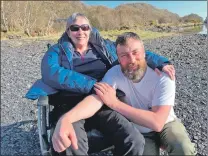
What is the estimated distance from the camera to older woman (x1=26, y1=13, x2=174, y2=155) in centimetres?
265

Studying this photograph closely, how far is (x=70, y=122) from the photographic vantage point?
2.66 metres

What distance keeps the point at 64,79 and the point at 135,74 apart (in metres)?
0.75

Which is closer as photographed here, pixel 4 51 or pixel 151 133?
pixel 151 133

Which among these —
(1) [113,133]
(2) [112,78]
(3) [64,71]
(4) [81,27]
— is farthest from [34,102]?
(1) [113,133]

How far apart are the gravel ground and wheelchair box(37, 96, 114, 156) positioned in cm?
121

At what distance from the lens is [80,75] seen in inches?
129

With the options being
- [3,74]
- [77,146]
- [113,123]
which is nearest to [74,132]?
[77,146]

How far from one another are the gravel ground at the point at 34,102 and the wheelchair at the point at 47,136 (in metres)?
1.21

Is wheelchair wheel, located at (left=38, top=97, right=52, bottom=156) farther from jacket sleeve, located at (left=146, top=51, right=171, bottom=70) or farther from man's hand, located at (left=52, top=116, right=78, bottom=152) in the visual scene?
jacket sleeve, located at (left=146, top=51, right=171, bottom=70)

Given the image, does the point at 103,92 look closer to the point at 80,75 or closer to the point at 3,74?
the point at 80,75

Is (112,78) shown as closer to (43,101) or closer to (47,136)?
(43,101)

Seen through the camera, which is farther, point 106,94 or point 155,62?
point 155,62

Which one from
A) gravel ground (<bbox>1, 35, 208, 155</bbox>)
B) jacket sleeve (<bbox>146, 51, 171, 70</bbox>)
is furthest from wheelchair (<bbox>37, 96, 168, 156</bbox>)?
gravel ground (<bbox>1, 35, 208, 155</bbox>)

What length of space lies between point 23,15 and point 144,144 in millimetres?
17673
